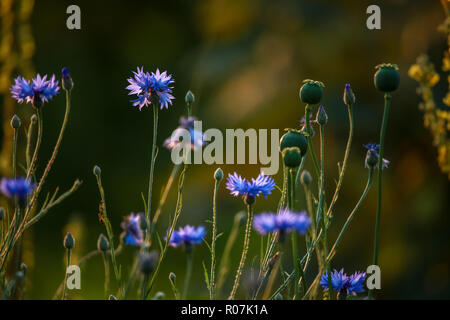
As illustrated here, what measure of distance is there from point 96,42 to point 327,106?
137 inches

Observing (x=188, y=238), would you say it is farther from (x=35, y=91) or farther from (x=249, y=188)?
(x=35, y=91)

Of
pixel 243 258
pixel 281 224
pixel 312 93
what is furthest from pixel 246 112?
pixel 281 224

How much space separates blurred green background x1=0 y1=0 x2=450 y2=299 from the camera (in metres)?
3.02

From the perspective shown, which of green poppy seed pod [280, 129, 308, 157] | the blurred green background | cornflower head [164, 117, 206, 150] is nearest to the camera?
cornflower head [164, 117, 206, 150]

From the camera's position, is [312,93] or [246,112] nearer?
[312,93]

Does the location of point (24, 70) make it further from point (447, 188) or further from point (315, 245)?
point (447, 188)

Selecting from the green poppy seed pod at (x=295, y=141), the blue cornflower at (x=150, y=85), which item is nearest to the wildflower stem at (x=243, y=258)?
the green poppy seed pod at (x=295, y=141)

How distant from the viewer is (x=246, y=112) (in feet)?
13.1

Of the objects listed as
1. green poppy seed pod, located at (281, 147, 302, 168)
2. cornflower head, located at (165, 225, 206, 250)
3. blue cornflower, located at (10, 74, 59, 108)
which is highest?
blue cornflower, located at (10, 74, 59, 108)

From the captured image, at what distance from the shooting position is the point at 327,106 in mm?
3416

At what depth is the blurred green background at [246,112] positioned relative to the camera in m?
3.02

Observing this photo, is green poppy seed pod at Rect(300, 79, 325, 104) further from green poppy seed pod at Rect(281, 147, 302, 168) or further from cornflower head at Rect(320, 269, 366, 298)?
cornflower head at Rect(320, 269, 366, 298)

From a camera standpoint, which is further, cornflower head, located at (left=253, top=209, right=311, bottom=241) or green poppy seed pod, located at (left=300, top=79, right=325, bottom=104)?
green poppy seed pod, located at (left=300, top=79, right=325, bottom=104)

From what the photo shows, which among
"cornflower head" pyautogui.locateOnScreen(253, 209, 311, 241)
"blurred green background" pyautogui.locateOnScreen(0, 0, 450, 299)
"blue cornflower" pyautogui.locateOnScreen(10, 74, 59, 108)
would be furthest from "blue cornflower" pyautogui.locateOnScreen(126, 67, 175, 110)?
"blurred green background" pyautogui.locateOnScreen(0, 0, 450, 299)
